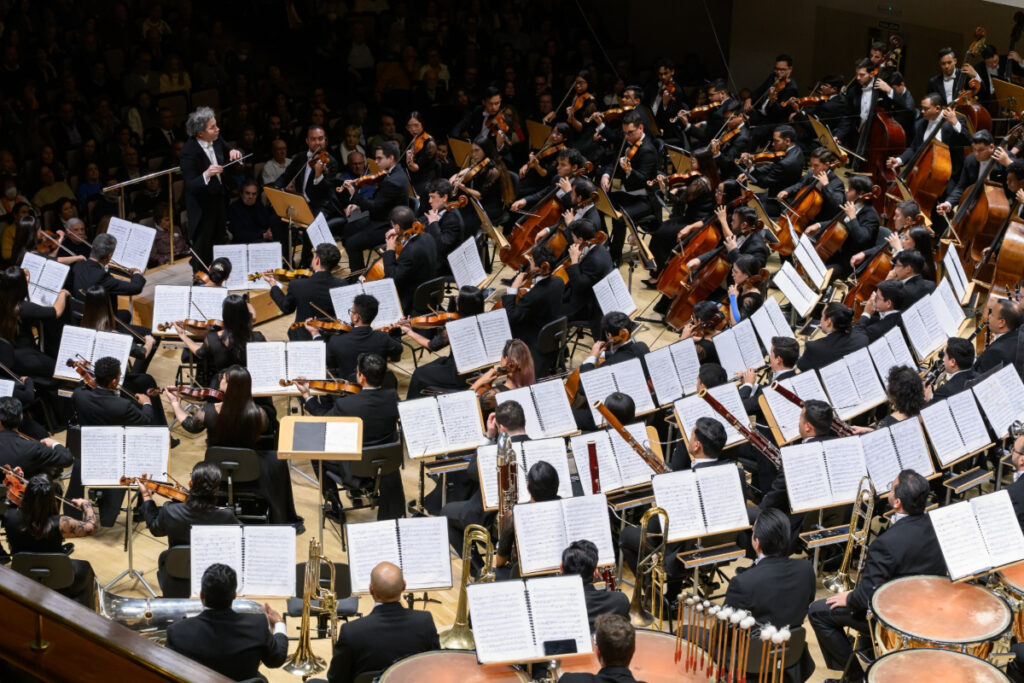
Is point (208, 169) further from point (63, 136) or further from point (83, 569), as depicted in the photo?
point (83, 569)

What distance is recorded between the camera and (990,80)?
1485 cm

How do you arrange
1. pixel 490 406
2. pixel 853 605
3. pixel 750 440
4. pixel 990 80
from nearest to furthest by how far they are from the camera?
pixel 853 605 < pixel 750 440 < pixel 490 406 < pixel 990 80

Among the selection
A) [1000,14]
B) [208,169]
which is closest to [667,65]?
[1000,14]

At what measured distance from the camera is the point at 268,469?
7.63m

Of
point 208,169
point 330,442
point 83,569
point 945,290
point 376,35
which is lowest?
point 83,569

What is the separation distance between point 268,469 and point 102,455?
1.04m

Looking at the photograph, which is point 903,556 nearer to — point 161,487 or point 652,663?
point 652,663

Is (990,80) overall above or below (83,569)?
above

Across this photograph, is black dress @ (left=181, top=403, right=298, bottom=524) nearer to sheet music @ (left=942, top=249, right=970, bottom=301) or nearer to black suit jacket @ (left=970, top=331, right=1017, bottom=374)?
black suit jacket @ (left=970, top=331, right=1017, bottom=374)

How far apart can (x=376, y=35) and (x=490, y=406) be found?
9.67m

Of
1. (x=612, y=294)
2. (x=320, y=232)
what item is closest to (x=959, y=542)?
(x=612, y=294)

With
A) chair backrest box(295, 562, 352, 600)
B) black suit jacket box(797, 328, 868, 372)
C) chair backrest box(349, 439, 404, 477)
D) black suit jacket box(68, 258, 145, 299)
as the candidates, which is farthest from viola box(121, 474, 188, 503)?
black suit jacket box(797, 328, 868, 372)

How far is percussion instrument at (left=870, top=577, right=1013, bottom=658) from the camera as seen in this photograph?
561 cm

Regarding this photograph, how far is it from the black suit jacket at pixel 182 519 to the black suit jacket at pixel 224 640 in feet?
3.95
